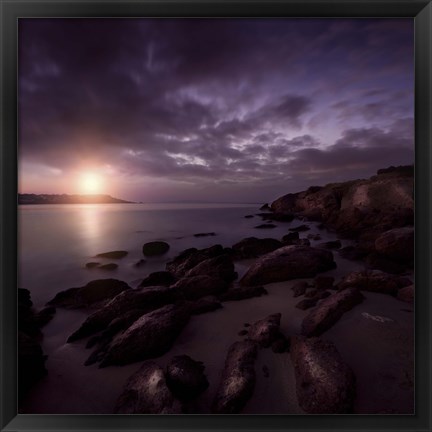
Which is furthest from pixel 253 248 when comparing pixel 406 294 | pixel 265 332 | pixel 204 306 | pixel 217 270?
pixel 265 332

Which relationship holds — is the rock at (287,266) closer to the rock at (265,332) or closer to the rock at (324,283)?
the rock at (324,283)

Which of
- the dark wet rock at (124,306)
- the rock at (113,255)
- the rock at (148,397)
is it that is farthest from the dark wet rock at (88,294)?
the rock at (148,397)

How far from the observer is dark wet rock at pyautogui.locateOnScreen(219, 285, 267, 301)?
3.65 m

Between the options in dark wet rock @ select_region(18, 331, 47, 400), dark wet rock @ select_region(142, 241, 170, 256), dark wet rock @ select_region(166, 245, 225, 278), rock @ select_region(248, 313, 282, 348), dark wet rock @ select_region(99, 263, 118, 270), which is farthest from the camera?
dark wet rock @ select_region(142, 241, 170, 256)

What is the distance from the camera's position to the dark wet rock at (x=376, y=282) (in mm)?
3293

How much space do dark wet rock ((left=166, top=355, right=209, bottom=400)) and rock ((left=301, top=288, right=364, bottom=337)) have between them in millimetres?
1366

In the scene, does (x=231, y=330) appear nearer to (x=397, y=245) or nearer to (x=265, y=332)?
(x=265, y=332)

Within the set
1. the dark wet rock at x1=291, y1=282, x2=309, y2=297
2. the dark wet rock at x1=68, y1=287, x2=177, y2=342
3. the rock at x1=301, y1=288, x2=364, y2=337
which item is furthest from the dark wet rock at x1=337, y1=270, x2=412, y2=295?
the dark wet rock at x1=68, y1=287, x2=177, y2=342

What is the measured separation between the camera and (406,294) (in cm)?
307

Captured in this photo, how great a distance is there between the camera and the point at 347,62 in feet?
10.2

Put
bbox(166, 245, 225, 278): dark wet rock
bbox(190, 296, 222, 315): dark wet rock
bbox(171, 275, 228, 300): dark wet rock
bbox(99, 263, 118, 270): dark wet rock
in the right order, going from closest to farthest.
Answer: bbox(190, 296, 222, 315): dark wet rock
bbox(171, 275, 228, 300): dark wet rock
bbox(166, 245, 225, 278): dark wet rock
bbox(99, 263, 118, 270): dark wet rock

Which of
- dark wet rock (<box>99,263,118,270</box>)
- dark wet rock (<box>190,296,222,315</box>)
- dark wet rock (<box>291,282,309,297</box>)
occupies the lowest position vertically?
dark wet rock (<box>190,296,222,315</box>)

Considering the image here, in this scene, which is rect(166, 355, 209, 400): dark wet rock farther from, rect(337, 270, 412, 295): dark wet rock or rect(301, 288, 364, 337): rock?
rect(337, 270, 412, 295): dark wet rock

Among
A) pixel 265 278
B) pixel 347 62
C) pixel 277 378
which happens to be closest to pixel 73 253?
pixel 265 278
